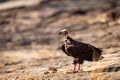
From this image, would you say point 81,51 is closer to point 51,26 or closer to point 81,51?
point 81,51

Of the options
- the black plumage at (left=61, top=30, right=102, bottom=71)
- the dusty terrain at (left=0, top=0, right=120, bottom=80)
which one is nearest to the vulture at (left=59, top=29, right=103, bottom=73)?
the black plumage at (left=61, top=30, right=102, bottom=71)

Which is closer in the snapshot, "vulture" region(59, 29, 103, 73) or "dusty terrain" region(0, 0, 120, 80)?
"vulture" region(59, 29, 103, 73)

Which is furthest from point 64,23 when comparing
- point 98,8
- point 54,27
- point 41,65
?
point 41,65

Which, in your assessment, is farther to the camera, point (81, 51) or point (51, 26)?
point (51, 26)

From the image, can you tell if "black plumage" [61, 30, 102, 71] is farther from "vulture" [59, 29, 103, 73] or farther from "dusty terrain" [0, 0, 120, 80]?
"dusty terrain" [0, 0, 120, 80]

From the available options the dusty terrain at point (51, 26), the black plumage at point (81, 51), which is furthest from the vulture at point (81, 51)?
the dusty terrain at point (51, 26)

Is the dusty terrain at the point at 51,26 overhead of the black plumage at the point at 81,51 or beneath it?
beneath

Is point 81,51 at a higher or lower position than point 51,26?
higher

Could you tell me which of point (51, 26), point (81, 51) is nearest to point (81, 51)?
point (81, 51)

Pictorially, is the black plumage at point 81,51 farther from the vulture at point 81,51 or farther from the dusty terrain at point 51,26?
the dusty terrain at point 51,26

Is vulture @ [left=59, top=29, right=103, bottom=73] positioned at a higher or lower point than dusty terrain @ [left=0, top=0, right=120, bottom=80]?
higher

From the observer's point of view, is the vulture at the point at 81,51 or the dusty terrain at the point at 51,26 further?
the dusty terrain at the point at 51,26

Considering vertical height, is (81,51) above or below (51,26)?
above

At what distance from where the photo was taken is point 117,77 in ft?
37.0
